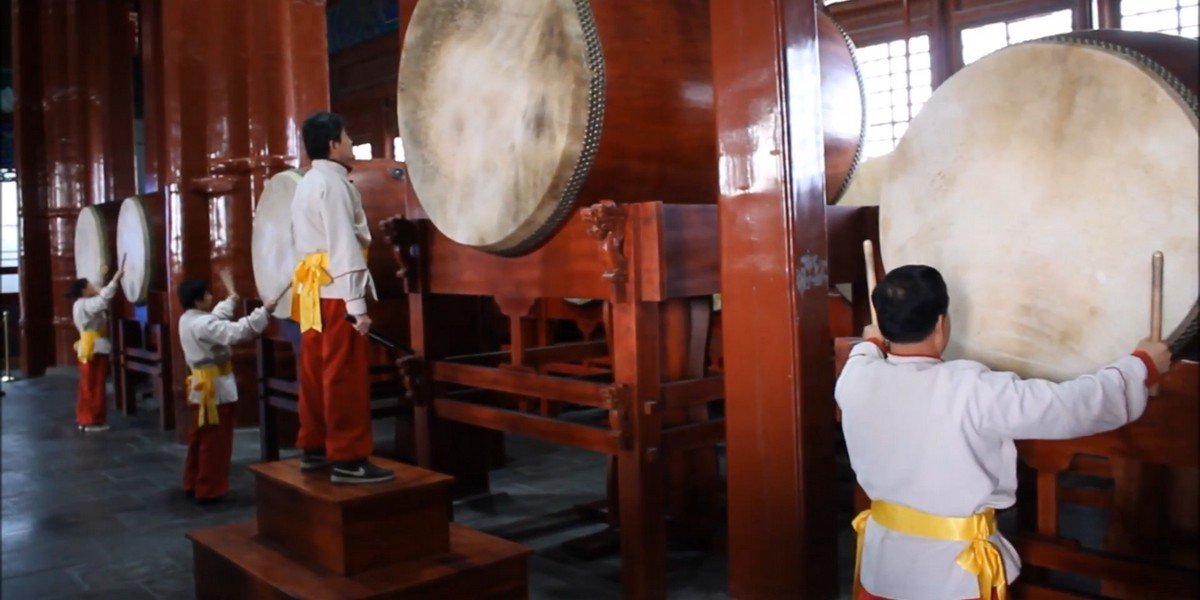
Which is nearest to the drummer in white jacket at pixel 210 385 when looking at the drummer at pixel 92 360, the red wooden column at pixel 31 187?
the drummer at pixel 92 360

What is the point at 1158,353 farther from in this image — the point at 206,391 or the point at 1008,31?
the point at 1008,31

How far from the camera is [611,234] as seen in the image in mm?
2588

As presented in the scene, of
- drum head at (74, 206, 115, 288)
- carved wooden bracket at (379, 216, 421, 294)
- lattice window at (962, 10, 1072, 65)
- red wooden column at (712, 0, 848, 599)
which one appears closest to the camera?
red wooden column at (712, 0, 848, 599)

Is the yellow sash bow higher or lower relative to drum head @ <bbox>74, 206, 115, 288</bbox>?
lower

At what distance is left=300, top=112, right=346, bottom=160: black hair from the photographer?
9.29 feet

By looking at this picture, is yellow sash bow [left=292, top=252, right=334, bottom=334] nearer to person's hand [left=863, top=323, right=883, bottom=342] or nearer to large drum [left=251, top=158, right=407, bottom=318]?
large drum [left=251, top=158, right=407, bottom=318]

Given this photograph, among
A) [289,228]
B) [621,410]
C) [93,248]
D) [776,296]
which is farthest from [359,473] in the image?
[93,248]

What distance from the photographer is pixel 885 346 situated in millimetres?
1840

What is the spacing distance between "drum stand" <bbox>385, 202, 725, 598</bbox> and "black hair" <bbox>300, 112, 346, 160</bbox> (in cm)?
62

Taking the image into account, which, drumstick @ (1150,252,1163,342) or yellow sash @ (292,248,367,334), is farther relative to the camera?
yellow sash @ (292,248,367,334)

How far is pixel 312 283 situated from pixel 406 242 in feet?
2.60

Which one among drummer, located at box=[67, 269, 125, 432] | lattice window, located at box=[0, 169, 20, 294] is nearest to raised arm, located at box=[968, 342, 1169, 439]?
drummer, located at box=[67, 269, 125, 432]

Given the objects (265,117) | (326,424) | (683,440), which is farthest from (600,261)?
(265,117)

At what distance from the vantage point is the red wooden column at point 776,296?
2297mm
